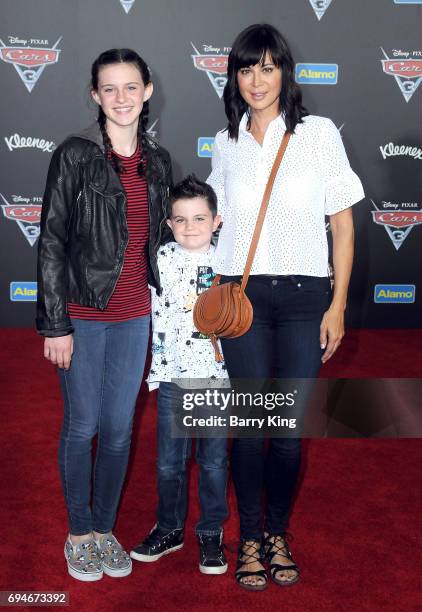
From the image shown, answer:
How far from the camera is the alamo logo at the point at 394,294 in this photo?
6.17 m

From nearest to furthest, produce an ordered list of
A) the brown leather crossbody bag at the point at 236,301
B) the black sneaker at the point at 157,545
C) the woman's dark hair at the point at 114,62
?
the brown leather crossbody bag at the point at 236,301, the woman's dark hair at the point at 114,62, the black sneaker at the point at 157,545

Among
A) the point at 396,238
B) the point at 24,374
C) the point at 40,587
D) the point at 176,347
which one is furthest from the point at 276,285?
the point at 396,238

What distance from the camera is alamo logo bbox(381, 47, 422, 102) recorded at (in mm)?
5879

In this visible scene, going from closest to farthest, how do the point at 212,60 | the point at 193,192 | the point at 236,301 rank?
the point at 236,301 < the point at 193,192 < the point at 212,60

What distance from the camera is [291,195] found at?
2.30m

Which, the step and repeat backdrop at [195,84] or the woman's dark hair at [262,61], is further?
the step and repeat backdrop at [195,84]

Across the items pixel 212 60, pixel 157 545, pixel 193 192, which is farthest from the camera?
pixel 212 60

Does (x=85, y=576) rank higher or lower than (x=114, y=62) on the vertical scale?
lower

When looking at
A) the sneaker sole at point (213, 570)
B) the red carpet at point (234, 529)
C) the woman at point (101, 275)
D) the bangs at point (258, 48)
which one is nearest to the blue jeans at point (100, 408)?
the woman at point (101, 275)

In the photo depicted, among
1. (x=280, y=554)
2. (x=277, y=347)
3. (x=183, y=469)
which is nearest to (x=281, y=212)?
(x=277, y=347)

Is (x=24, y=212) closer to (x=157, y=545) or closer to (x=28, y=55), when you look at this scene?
(x=28, y=55)

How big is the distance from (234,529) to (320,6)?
13.8 ft

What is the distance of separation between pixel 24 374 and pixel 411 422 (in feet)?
7.66

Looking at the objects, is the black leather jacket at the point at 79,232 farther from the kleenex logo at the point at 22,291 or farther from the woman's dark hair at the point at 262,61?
the kleenex logo at the point at 22,291
